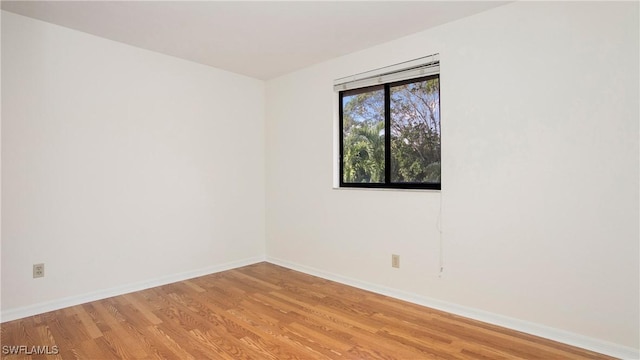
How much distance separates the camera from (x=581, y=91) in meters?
2.04

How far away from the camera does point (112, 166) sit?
9.69 feet

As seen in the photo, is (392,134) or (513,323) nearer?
(513,323)

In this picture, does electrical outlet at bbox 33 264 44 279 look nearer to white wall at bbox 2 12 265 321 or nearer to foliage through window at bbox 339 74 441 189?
white wall at bbox 2 12 265 321

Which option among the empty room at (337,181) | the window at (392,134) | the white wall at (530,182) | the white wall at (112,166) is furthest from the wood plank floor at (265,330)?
the window at (392,134)

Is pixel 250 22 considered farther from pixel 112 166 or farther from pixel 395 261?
pixel 395 261

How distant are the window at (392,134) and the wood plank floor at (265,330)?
43.0 inches

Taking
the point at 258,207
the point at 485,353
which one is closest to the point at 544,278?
the point at 485,353

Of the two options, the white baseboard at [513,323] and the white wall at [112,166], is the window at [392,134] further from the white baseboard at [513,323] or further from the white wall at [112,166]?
the white wall at [112,166]

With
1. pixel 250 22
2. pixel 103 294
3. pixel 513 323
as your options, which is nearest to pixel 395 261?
pixel 513 323

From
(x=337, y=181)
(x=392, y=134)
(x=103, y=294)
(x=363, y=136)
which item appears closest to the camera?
(x=103, y=294)

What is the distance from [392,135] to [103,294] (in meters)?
2.90

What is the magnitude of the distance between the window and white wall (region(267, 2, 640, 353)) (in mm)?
167

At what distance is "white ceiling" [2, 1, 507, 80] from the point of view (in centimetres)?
236

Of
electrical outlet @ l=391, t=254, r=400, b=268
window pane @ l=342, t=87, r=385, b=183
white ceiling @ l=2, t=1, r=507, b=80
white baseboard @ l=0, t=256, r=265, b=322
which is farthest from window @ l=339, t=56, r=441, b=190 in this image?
white baseboard @ l=0, t=256, r=265, b=322
